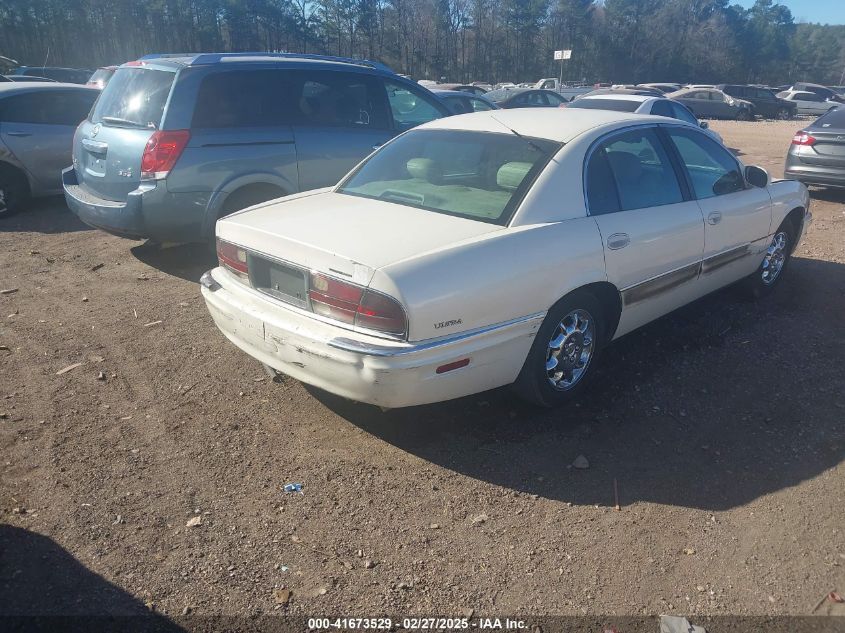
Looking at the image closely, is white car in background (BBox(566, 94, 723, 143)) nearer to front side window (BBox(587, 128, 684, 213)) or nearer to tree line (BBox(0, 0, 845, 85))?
front side window (BBox(587, 128, 684, 213))

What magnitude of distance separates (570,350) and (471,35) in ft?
218

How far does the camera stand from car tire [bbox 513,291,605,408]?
377cm

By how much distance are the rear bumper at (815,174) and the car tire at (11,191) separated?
11.2 meters

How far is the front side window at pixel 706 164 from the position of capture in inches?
195

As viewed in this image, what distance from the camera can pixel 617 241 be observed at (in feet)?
13.3

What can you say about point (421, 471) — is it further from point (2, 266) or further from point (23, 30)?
point (23, 30)

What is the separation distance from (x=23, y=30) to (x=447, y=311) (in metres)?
47.0

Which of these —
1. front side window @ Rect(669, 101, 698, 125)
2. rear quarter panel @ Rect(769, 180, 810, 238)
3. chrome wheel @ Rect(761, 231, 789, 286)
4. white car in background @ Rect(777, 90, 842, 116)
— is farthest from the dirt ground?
white car in background @ Rect(777, 90, 842, 116)

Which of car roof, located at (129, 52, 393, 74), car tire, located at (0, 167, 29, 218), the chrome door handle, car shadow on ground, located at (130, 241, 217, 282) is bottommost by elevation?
car shadow on ground, located at (130, 241, 217, 282)

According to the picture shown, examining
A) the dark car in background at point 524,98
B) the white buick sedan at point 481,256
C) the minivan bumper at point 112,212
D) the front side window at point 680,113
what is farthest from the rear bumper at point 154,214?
the dark car in background at point 524,98

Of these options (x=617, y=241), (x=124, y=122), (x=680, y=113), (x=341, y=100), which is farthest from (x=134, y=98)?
(x=680, y=113)

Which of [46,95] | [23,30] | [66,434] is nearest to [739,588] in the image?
[66,434]

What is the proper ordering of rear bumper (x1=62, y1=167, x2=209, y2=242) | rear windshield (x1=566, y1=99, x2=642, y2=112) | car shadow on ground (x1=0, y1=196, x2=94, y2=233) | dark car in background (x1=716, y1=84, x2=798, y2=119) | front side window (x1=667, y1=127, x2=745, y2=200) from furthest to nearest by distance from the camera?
dark car in background (x1=716, y1=84, x2=798, y2=119), rear windshield (x1=566, y1=99, x2=642, y2=112), car shadow on ground (x1=0, y1=196, x2=94, y2=233), rear bumper (x1=62, y1=167, x2=209, y2=242), front side window (x1=667, y1=127, x2=745, y2=200)

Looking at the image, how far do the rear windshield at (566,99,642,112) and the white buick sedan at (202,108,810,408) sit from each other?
783 cm
